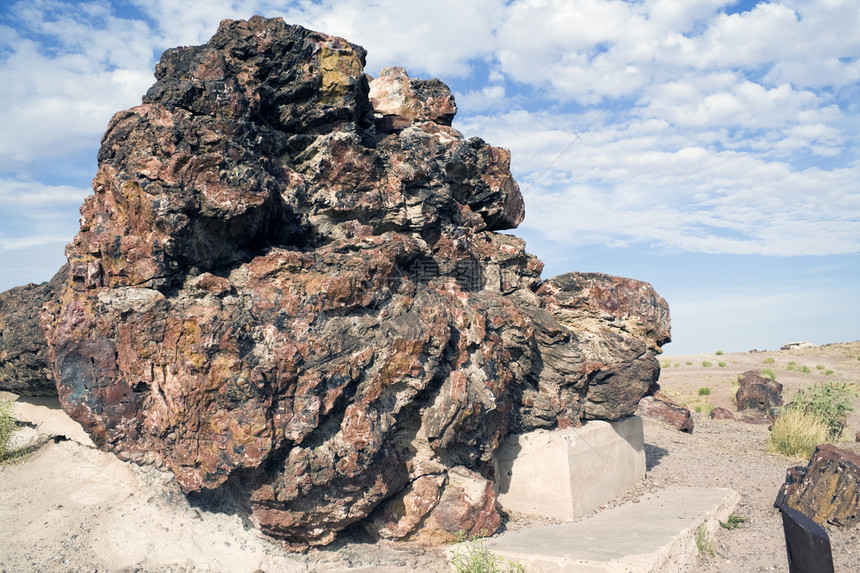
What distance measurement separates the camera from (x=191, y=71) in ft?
22.2

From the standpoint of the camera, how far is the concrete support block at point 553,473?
8281 mm

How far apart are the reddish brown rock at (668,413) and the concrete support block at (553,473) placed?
7.89m

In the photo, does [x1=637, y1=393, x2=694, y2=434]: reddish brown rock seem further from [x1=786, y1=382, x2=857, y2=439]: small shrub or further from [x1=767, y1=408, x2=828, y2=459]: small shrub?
[x1=786, y1=382, x2=857, y2=439]: small shrub

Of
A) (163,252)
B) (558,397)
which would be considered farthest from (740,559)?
(163,252)

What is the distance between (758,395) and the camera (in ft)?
66.4

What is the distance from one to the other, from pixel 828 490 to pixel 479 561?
643 cm

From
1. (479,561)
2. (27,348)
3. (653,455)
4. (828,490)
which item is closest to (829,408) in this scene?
(653,455)

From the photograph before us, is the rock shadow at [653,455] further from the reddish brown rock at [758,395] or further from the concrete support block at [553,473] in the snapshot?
the reddish brown rock at [758,395]

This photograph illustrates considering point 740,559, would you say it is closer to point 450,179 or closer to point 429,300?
point 429,300

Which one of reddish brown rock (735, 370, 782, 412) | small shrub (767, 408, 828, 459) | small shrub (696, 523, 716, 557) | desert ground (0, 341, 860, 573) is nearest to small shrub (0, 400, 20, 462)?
desert ground (0, 341, 860, 573)

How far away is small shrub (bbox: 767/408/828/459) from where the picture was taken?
1319 centimetres

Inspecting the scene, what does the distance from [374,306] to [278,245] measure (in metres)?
1.52

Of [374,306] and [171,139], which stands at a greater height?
[171,139]

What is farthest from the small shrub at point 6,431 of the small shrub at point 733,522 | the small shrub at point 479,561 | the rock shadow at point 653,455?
the rock shadow at point 653,455
